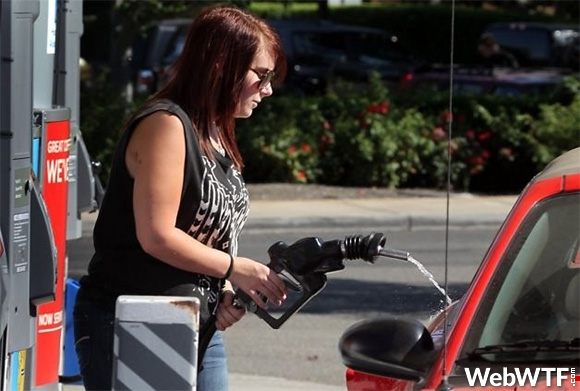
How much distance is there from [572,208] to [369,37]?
20385 mm

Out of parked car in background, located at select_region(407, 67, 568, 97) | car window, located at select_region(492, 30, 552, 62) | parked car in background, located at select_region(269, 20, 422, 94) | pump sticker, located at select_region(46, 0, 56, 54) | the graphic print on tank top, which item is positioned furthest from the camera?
car window, located at select_region(492, 30, 552, 62)

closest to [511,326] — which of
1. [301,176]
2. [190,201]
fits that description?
[190,201]

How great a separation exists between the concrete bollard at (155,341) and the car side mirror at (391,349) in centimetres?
40

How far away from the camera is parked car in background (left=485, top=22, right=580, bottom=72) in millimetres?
23375

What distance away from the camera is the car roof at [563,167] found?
3.54 meters

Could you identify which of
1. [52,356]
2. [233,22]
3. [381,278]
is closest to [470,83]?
[381,278]

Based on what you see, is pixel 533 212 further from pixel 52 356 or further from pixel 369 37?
pixel 369 37

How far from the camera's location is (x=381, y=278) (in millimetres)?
10758

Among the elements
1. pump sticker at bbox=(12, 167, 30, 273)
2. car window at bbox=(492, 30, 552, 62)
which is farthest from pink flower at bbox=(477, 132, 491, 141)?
pump sticker at bbox=(12, 167, 30, 273)

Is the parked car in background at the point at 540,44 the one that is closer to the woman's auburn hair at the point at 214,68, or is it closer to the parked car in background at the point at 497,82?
the parked car in background at the point at 497,82

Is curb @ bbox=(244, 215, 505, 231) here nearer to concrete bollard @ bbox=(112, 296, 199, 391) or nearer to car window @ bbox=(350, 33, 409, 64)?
car window @ bbox=(350, 33, 409, 64)

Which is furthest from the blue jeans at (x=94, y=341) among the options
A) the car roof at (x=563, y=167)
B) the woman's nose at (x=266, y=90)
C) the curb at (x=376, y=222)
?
the curb at (x=376, y=222)

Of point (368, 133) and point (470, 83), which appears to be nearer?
point (368, 133)

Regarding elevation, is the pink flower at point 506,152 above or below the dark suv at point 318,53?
below
